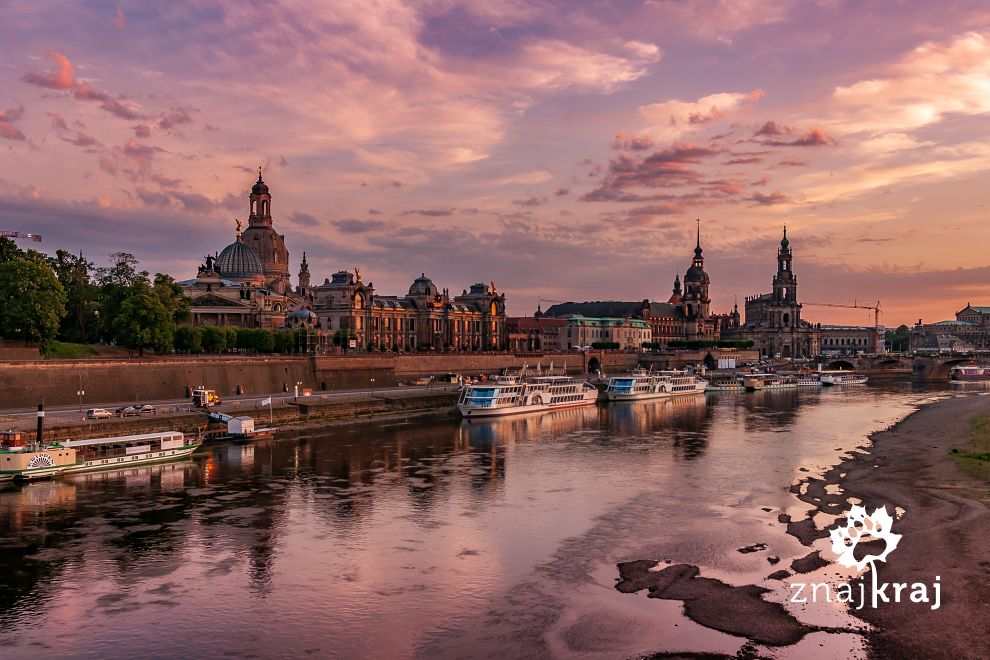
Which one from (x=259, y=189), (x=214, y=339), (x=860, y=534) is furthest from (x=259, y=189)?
(x=860, y=534)

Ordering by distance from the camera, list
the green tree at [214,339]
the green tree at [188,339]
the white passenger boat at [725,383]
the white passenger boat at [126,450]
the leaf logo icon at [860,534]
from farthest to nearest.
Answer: the white passenger boat at [725,383]
the green tree at [214,339]
the green tree at [188,339]
the white passenger boat at [126,450]
the leaf logo icon at [860,534]

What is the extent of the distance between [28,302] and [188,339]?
20646 mm

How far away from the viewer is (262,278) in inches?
5423

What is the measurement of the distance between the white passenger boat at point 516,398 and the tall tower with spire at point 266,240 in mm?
72138

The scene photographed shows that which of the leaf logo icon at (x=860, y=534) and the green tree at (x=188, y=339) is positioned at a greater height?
the green tree at (x=188, y=339)

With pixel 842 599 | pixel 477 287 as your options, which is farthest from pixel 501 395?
pixel 477 287

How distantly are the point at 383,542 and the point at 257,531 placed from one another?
5.52 meters

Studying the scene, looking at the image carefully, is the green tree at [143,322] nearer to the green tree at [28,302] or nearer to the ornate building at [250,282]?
the green tree at [28,302]

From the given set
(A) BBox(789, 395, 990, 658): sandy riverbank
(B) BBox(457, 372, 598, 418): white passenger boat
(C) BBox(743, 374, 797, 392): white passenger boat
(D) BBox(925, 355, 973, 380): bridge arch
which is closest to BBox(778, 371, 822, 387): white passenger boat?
(C) BBox(743, 374, 797, 392): white passenger boat

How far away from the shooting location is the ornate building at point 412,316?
440 feet

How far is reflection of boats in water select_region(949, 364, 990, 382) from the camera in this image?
153 meters

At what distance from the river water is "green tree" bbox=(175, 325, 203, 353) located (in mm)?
35647

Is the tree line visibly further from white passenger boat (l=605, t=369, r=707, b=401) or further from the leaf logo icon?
the leaf logo icon

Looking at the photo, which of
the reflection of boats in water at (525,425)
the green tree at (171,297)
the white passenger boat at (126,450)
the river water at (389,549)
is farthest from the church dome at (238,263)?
the white passenger boat at (126,450)
